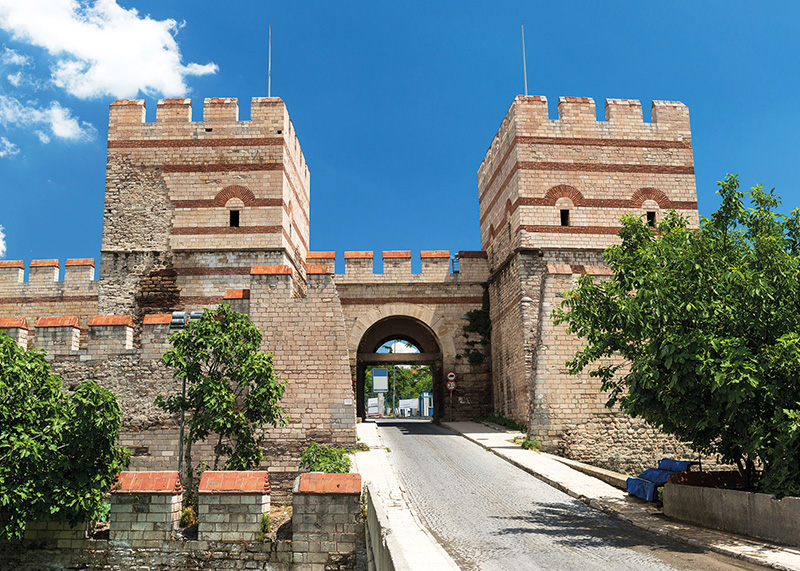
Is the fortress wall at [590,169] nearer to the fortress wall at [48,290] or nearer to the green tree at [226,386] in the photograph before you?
the green tree at [226,386]

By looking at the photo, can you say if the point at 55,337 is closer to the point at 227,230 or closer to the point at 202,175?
the point at 227,230

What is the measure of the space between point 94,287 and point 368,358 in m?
9.79

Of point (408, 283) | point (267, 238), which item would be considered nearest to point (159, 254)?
point (267, 238)

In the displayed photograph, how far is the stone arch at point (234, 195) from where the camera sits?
19.9 meters

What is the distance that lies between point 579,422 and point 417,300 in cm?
845

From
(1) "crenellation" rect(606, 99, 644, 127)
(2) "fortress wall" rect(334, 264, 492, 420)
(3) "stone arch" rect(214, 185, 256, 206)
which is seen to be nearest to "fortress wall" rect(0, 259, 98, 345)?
(3) "stone arch" rect(214, 185, 256, 206)

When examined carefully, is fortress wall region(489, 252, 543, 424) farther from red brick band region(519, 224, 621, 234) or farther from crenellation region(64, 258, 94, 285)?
crenellation region(64, 258, 94, 285)

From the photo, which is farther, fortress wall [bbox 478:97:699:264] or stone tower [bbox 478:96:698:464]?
fortress wall [bbox 478:97:699:264]

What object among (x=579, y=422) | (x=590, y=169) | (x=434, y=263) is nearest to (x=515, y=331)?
(x=579, y=422)

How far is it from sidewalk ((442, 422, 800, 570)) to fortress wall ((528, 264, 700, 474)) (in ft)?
2.42

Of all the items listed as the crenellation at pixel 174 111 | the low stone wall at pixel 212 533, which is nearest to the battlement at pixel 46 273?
the crenellation at pixel 174 111

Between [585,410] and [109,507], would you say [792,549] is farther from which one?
[109,507]

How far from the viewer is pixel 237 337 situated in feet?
46.3

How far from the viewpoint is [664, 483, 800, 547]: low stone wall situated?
8.19 meters
